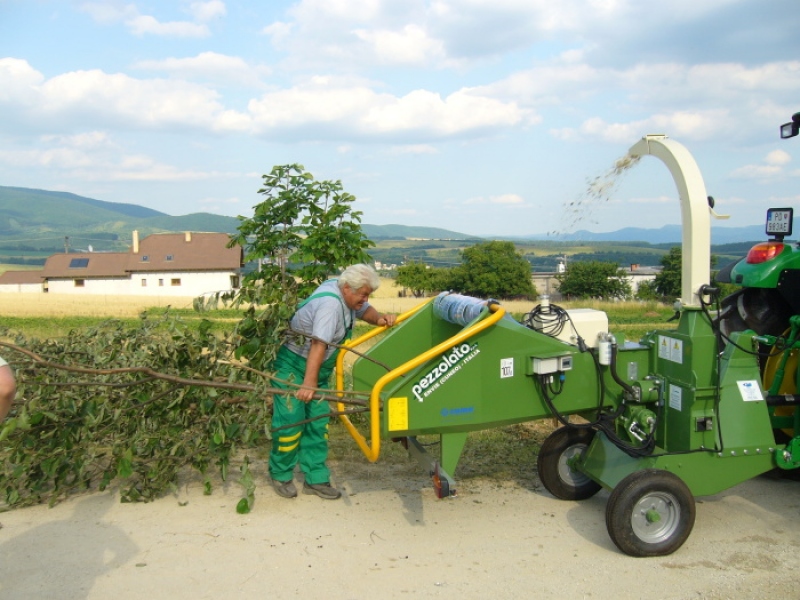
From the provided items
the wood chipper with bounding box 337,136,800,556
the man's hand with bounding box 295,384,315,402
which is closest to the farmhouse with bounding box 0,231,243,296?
the man's hand with bounding box 295,384,315,402

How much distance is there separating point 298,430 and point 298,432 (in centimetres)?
1

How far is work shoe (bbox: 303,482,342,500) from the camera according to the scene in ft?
17.3

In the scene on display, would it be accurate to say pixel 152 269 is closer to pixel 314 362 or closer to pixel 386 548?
pixel 314 362

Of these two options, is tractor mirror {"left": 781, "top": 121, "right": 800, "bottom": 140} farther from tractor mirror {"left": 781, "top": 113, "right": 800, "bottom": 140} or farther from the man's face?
the man's face

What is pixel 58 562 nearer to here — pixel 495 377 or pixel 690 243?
pixel 495 377

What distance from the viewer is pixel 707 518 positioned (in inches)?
193

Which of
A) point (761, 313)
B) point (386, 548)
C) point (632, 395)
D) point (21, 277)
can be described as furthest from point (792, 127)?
point (21, 277)

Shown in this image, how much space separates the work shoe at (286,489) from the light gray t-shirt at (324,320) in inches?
39.3

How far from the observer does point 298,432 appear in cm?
529

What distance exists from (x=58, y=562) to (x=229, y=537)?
1.00 meters

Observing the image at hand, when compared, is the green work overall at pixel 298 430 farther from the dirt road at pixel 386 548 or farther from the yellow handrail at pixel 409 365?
the yellow handrail at pixel 409 365

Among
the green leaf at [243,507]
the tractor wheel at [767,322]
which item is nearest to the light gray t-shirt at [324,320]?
the green leaf at [243,507]

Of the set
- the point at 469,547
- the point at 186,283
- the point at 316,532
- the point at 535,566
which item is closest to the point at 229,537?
the point at 316,532

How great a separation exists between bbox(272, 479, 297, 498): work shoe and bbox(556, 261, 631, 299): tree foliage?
5109cm
